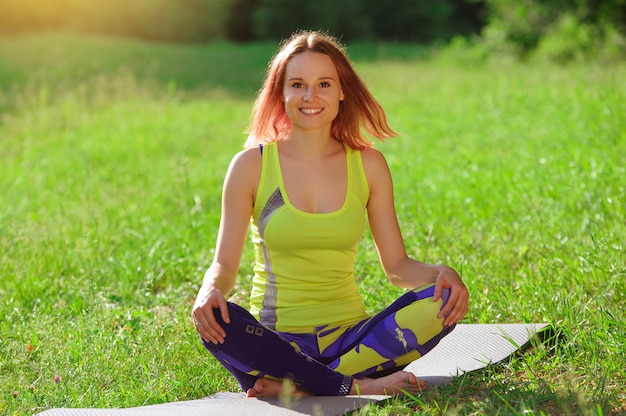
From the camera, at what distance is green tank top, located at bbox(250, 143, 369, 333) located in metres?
3.14

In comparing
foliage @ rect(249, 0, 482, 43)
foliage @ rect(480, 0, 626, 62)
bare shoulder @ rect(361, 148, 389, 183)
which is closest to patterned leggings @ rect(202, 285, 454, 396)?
bare shoulder @ rect(361, 148, 389, 183)

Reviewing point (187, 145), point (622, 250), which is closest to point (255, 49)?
point (187, 145)

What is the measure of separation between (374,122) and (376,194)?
0.30 meters

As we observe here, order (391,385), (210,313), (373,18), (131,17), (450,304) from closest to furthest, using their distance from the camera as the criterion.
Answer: (210,313)
(450,304)
(391,385)
(131,17)
(373,18)

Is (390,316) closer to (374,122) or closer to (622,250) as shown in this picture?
(374,122)

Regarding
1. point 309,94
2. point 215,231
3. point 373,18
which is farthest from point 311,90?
point 373,18

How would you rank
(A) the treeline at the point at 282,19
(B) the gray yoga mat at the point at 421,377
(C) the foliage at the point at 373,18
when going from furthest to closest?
(C) the foliage at the point at 373,18 → (A) the treeline at the point at 282,19 → (B) the gray yoga mat at the point at 421,377

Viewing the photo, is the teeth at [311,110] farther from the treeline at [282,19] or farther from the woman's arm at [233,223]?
the treeline at [282,19]

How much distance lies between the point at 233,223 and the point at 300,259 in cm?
27

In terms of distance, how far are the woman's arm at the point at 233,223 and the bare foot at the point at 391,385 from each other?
0.52 m

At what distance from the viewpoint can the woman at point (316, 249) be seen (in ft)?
9.63

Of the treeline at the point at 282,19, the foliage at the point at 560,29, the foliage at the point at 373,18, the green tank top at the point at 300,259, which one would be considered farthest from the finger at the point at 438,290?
the foliage at the point at 373,18

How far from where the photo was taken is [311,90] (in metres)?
3.18

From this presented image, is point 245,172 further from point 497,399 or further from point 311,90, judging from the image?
point 497,399
